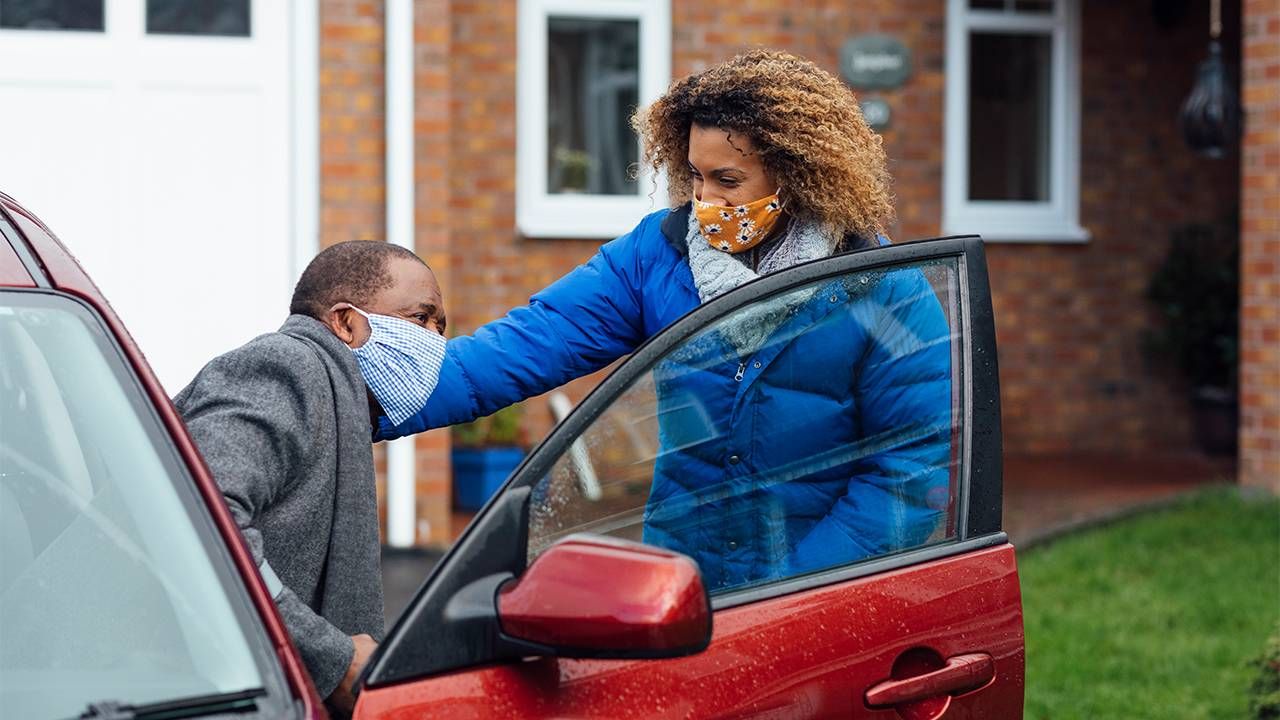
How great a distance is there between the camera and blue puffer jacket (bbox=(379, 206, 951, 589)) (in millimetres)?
2229

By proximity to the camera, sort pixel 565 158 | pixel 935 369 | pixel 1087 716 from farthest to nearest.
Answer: pixel 565 158 → pixel 1087 716 → pixel 935 369

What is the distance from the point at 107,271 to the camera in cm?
751

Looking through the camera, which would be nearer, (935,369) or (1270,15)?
(935,369)

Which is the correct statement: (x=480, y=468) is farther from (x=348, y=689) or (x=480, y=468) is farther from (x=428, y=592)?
(x=428, y=592)

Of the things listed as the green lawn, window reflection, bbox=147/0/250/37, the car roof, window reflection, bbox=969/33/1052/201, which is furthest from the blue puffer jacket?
window reflection, bbox=969/33/1052/201

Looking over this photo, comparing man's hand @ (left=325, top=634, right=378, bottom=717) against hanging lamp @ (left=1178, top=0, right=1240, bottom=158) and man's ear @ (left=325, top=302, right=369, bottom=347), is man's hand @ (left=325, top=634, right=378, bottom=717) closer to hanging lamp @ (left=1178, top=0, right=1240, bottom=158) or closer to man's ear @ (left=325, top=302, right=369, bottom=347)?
man's ear @ (left=325, top=302, right=369, bottom=347)

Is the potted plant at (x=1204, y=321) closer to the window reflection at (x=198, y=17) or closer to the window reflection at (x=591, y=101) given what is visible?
the window reflection at (x=591, y=101)

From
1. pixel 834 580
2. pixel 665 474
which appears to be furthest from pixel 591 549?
pixel 834 580

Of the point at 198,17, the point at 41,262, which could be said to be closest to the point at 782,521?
the point at 41,262

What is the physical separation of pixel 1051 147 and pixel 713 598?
9.30m

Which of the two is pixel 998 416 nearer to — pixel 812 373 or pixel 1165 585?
pixel 812 373

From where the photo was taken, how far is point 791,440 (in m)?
2.33

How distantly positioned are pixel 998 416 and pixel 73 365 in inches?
50.3

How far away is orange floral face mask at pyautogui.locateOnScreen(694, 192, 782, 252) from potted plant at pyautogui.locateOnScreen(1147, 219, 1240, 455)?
8504 millimetres
